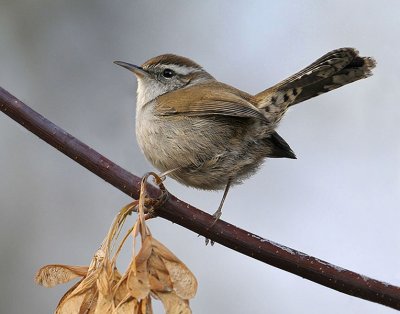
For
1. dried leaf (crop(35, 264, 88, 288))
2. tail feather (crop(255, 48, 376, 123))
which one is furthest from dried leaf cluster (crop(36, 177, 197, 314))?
tail feather (crop(255, 48, 376, 123))

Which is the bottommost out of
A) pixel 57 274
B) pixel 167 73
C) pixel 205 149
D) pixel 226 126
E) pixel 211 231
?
pixel 57 274

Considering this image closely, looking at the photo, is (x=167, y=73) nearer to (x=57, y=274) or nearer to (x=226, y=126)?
(x=226, y=126)

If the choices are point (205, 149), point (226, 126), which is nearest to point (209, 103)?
point (226, 126)

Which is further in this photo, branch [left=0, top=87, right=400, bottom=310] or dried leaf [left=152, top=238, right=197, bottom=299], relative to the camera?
branch [left=0, top=87, right=400, bottom=310]

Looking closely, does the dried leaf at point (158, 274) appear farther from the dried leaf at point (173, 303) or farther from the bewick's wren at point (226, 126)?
the bewick's wren at point (226, 126)

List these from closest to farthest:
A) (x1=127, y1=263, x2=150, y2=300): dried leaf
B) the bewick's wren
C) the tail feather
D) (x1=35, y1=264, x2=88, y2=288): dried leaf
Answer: (x1=127, y1=263, x2=150, y2=300): dried leaf → (x1=35, y1=264, x2=88, y2=288): dried leaf → the tail feather → the bewick's wren

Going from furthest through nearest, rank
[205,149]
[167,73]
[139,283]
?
[167,73] → [205,149] → [139,283]

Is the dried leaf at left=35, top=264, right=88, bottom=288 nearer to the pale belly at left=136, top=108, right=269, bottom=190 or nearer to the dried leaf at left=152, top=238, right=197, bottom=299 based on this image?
the dried leaf at left=152, top=238, right=197, bottom=299

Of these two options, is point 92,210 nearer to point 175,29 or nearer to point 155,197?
point 175,29
